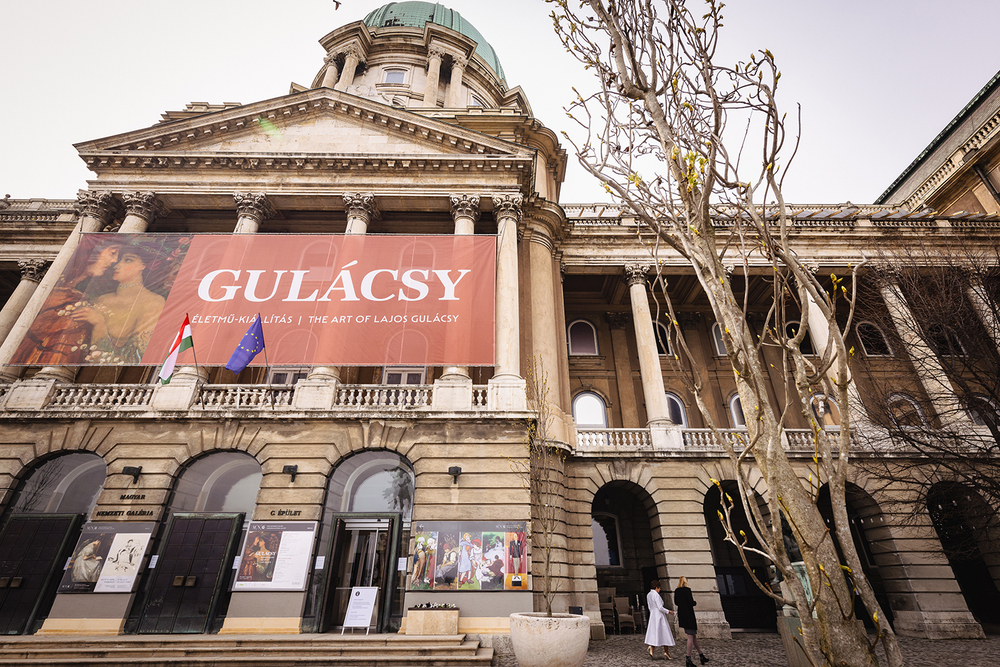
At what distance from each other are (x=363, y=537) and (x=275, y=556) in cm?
219

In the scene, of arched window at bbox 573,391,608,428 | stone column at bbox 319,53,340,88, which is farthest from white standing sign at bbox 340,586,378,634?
stone column at bbox 319,53,340,88

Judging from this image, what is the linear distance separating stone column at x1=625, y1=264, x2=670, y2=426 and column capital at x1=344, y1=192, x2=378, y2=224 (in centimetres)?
1045

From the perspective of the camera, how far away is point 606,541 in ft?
60.5

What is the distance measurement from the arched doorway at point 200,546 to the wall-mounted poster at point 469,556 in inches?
195

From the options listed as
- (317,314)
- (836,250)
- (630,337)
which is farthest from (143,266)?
(836,250)

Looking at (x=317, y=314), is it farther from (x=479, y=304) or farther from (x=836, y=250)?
(x=836, y=250)

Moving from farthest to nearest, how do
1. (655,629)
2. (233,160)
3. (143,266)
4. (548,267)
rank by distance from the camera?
(548,267) < (233,160) < (143,266) < (655,629)

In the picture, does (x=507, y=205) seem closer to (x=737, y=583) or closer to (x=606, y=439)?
(x=606, y=439)

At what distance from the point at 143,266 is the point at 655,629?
700 inches

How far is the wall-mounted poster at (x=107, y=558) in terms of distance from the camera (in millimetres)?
11469

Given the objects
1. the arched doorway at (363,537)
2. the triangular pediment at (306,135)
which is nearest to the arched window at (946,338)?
the triangular pediment at (306,135)

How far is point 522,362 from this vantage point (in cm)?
1644

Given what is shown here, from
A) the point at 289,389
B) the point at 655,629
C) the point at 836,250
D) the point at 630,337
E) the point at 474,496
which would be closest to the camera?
the point at 655,629

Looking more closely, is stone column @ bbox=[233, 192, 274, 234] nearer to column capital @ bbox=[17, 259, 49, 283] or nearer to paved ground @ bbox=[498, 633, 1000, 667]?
column capital @ bbox=[17, 259, 49, 283]
